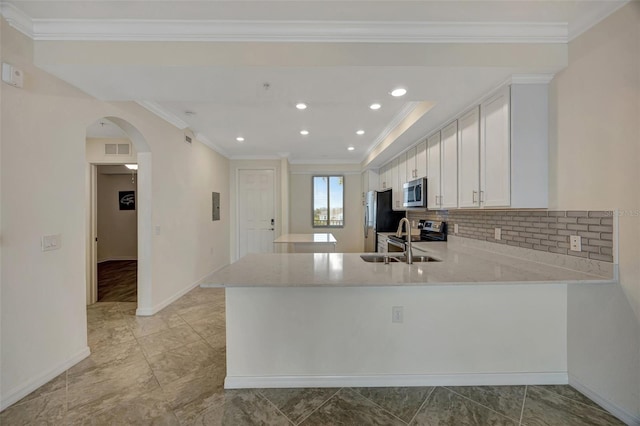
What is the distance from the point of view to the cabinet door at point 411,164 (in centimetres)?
388

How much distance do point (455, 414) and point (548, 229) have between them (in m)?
1.50

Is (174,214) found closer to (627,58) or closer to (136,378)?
(136,378)

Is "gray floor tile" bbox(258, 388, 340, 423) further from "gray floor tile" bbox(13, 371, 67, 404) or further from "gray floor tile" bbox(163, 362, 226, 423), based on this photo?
"gray floor tile" bbox(13, 371, 67, 404)

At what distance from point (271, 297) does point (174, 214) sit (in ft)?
8.39

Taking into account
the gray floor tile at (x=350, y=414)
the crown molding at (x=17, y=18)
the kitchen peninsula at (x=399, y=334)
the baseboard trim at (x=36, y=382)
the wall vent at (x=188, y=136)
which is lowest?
the gray floor tile at (x=350, y=414)

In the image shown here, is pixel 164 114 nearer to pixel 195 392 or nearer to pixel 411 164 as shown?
pixel 195 392

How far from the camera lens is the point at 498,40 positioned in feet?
6.24

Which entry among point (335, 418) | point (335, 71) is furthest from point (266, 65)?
point (335, 418)

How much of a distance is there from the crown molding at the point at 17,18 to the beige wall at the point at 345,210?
519 centimetres

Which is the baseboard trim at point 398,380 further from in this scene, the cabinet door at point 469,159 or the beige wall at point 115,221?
the beige wall at point 115,221

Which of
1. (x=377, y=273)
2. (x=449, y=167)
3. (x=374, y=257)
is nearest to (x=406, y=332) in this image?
(x=377, y=273)

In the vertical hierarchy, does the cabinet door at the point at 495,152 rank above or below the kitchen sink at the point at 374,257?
above

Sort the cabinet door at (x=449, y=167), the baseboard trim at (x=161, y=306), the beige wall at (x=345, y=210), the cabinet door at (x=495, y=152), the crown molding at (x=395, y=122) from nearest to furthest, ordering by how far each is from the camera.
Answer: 1. the cabinet door at (x=495, y=152)
2. the cabinet door at (x=449, y=167)
3. the crown molding at (x=395, y=122)
4. the baseboard trim at (x=161, y=306)
5. the beige wall at (x=345, y=210)

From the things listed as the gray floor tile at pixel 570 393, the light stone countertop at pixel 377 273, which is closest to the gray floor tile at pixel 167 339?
the light stone countertop at pixel 377 273
